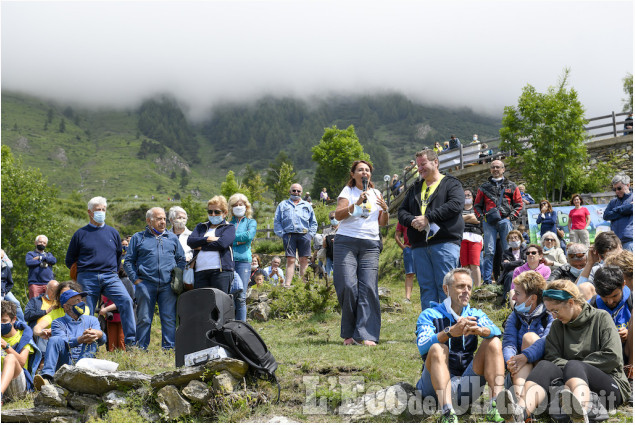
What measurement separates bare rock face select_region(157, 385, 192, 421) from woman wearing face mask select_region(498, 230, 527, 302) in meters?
6.21

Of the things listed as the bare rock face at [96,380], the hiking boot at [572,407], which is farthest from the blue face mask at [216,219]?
the hiking boot at [572,407]

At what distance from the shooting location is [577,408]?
4551mm

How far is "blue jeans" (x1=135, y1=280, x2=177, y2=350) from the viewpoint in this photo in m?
8.02

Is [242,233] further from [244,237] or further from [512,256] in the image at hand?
[512,256]

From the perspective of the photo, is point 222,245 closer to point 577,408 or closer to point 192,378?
point 192,378

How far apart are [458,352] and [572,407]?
92 cm

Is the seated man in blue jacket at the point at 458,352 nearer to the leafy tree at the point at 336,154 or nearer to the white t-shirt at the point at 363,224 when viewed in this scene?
Result: the white t-shirt at the point at 363,224

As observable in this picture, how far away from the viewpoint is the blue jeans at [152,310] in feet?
26.3

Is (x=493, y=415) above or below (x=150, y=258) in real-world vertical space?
below

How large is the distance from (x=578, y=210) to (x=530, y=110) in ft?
34.5

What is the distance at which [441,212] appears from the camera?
6930mm

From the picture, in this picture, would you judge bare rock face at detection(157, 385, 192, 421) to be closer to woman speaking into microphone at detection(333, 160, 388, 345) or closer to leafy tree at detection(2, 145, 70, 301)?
woman speaking into microphone at detection(333, 160, 388, 345)

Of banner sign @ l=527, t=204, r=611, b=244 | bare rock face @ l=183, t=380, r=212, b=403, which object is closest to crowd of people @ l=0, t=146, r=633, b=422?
bare rock face @ l=183, t=380, r=212, b=403

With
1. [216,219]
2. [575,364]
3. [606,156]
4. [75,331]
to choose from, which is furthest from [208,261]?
[606,156]
